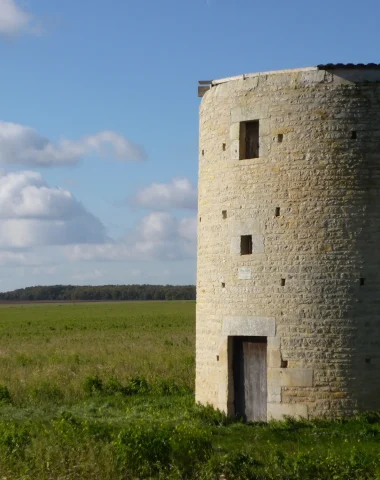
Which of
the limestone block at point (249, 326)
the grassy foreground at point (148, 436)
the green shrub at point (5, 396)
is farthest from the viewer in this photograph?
the green shrub at point (5, 396)

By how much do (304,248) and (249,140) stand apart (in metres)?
2.41

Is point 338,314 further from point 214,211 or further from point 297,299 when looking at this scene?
point 214,211

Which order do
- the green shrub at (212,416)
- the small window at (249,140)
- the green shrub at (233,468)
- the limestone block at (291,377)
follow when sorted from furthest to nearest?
the small window at (249,140), the green shrub at (212,416), the limestone block at (291,377), the green shrub at (233,468)

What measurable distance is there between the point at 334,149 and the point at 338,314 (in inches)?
117

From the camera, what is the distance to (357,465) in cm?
1195

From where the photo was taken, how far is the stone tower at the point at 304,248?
15414 mm

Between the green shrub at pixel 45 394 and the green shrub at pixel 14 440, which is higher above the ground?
the green shrub at pixel 45 394

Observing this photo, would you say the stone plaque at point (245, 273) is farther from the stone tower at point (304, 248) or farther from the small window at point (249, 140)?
the small window at point (249, 140)

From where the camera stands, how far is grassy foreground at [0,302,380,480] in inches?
472

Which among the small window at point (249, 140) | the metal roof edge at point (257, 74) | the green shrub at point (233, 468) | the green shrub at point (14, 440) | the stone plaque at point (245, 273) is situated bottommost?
the green shrub at point (233, 468)

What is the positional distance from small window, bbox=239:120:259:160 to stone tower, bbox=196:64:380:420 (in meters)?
0.03

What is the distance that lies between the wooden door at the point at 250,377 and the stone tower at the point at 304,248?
0.06ft

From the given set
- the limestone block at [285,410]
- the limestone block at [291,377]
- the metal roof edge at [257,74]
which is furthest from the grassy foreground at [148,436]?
the metal roof edge at [257,74]

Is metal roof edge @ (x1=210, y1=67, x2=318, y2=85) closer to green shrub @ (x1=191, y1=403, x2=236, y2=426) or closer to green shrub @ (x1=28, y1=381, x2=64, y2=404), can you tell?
green shrub @ (x1=191, y1=403, x2=236, y2=426)
